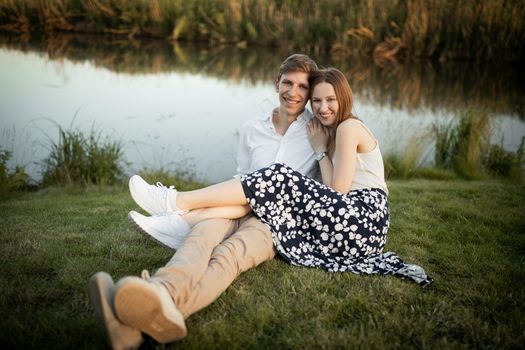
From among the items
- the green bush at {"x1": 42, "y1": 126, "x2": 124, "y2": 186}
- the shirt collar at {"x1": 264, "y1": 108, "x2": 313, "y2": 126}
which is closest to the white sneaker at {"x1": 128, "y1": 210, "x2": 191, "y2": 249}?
the shirt collar at {"x1": 264, "y1": 108, "x2": 313, "y2": 126}

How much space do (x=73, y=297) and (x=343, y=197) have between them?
4.82 ft

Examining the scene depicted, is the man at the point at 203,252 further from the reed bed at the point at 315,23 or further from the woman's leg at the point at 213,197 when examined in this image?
the reed bed at the point at 315,23

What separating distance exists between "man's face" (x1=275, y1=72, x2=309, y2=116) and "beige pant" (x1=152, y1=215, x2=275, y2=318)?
82 centimetres

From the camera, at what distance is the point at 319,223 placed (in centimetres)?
260

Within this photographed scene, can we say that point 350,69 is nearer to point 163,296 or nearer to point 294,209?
point 294,209

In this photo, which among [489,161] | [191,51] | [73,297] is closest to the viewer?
[73,297]

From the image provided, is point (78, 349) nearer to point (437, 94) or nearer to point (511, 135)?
point (511, 135)

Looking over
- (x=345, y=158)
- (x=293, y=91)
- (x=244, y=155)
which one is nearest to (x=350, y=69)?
(x=244, y=155)

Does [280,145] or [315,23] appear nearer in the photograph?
[280,145]

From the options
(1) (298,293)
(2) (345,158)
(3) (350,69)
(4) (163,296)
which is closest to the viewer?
(4) (163,296)

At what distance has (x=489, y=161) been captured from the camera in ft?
19.9

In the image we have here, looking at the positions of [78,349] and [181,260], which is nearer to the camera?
[78,349]

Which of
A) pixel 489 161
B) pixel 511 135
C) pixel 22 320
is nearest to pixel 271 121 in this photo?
pixel 22 320

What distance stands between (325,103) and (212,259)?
1222 millimetres
